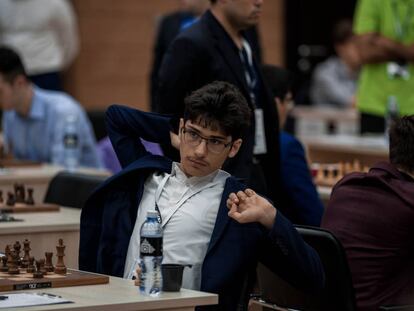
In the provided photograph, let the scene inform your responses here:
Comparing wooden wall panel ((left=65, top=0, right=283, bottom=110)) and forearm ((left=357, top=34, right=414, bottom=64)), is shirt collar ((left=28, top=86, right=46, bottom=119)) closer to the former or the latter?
forearm ((left=357, top=34, right=414, bottom=64))

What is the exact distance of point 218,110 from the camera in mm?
4098

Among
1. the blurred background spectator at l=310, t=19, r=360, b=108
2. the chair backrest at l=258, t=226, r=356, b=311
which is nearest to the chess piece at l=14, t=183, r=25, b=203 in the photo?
the chair backrest at l=258, t=226, r=356, b=311

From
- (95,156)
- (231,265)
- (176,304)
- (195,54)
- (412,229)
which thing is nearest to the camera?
(176,304)

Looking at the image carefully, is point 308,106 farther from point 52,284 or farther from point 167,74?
point 52,284

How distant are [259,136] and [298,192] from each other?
1.18ft

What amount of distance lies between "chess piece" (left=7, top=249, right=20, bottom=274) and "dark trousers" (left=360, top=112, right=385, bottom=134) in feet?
15.3

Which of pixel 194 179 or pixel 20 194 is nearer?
pixel 194 179

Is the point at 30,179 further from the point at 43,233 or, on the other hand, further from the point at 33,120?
the point at 43,233

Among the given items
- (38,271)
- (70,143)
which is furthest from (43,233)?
(70,143)

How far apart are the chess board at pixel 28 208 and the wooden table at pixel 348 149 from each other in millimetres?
2760

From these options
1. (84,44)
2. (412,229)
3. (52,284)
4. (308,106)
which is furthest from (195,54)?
(308,106)

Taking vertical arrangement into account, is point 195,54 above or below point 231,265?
above

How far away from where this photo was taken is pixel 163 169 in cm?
430

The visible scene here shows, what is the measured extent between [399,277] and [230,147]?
0.74 metres
